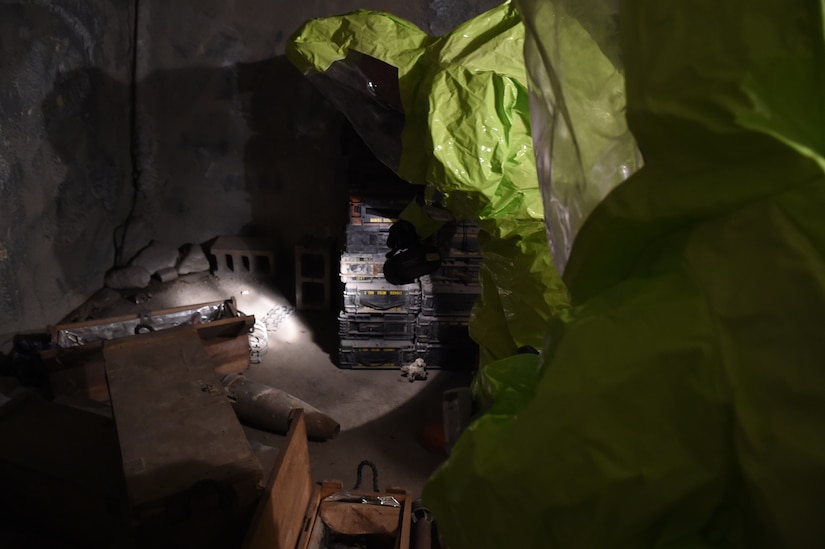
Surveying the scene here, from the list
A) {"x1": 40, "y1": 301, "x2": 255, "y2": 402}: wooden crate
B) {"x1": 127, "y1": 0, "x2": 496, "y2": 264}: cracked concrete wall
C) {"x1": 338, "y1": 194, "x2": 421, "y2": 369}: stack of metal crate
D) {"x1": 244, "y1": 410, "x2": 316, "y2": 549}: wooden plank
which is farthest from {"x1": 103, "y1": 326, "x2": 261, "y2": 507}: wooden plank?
{"x1": 127, "y1": 0, "x2": 496, "y2": 264}: cracked concrete wall

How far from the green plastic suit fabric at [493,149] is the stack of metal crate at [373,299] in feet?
4.68

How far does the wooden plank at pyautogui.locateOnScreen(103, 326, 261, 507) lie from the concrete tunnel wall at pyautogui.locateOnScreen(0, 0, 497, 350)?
164 cm

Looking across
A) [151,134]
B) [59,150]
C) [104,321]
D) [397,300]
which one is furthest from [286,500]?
[151,134]

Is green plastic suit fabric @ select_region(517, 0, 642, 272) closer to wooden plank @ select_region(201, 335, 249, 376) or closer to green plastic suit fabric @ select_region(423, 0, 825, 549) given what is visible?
green plastic suit fabric @ select_region(423, 0, 825, 549)

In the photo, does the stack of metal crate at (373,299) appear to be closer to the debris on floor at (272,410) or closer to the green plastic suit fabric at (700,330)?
the debris on floor at (272,410)

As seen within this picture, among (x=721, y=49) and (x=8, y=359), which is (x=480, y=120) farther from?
(x=8, y=359)

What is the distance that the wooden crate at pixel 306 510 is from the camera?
151 cm

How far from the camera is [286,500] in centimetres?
161

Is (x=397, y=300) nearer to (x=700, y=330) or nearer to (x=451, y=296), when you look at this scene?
(x=451, y=296)

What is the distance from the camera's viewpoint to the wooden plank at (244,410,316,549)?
138 centimetres

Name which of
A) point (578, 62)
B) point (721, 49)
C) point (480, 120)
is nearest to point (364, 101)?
point (480, 120)

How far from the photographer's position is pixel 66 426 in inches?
73.2

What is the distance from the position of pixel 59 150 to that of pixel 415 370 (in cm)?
262

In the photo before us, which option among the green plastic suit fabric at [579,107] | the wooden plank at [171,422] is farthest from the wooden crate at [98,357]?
the green plastic suit fabric at [579,107]
